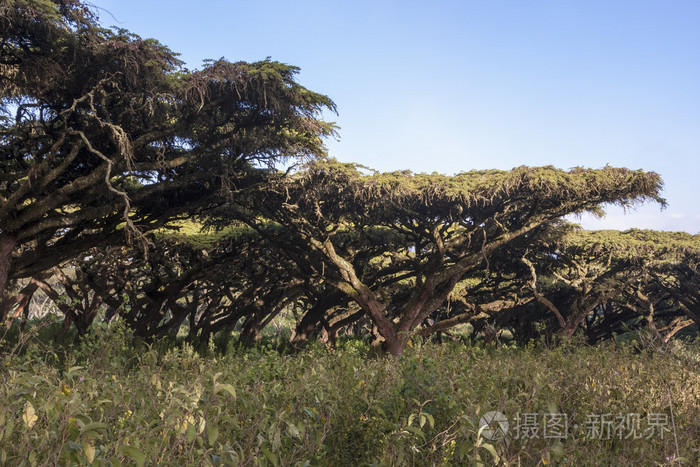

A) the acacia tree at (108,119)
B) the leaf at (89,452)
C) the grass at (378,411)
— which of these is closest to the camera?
the leaf at (89,452)

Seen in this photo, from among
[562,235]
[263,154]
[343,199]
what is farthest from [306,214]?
[562,235]

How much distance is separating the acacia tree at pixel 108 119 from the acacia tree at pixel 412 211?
1661 millimetres

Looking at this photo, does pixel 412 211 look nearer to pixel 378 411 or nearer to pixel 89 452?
pixel 378 411

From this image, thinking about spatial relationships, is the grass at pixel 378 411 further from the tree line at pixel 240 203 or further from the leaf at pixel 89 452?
the tree line at pixel 240 203

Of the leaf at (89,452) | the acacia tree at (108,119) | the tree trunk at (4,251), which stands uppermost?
the acacia tree at (108,119)

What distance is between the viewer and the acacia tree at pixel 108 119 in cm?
1148

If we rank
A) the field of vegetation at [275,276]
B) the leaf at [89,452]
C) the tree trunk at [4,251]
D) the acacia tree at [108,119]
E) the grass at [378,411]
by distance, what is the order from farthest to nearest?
the tree trunk at [4,251] → the acacia tree at [108,119] → the field of vegetation at [275,276] → the grass at [378,411] → the leaf at [89,452]

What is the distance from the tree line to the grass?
258 cm

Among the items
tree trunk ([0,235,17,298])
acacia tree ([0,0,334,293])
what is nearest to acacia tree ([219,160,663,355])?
acacia tree ([0,0,334,293])

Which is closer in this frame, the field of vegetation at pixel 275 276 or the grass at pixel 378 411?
the grass at pixel 378 411

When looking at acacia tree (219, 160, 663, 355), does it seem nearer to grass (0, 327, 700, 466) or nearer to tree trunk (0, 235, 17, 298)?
tree trunk (0, 235, 17, 298)

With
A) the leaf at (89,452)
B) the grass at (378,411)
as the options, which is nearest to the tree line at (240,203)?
the grass at (378,411)

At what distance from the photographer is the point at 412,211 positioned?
17.3 meters

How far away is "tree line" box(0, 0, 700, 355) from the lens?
12.1 meters
